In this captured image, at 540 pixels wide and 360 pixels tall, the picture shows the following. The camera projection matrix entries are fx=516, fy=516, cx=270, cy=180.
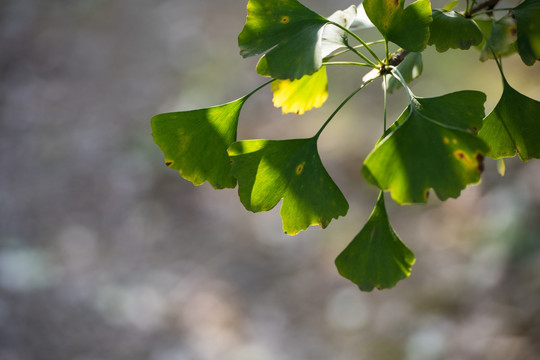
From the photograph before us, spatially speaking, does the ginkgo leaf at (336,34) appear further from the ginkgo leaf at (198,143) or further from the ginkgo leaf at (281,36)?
the ginkgo leaf at (198,143)

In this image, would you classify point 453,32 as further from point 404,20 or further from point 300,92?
point 300,92

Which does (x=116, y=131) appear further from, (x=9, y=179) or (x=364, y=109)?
(x=364, y=109)

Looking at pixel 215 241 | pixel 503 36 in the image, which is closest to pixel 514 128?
pixel 503 36

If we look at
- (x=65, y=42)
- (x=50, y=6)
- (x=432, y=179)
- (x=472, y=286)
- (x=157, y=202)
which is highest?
(x=50, y=6)

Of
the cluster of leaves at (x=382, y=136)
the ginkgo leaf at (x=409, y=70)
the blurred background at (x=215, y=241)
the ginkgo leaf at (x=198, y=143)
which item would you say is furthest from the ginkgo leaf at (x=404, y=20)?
the blurred background at (x=215, y=241)

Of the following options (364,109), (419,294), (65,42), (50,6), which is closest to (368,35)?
(364,109)

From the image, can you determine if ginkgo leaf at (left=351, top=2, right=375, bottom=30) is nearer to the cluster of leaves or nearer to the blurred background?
the cluster of leaves
